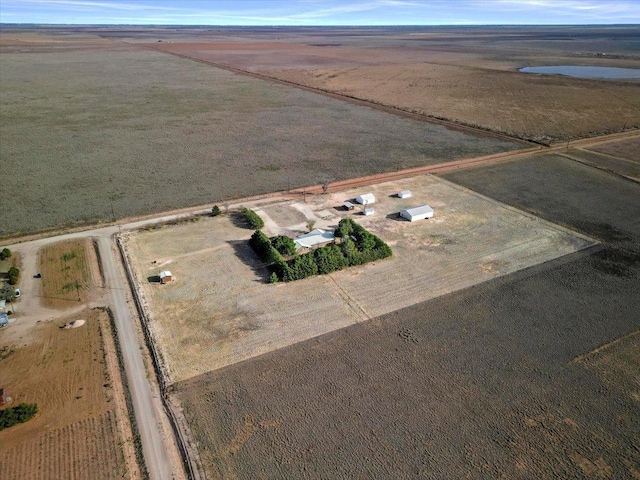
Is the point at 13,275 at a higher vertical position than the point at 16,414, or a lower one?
lower

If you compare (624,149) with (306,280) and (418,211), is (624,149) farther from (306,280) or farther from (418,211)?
(306,280)

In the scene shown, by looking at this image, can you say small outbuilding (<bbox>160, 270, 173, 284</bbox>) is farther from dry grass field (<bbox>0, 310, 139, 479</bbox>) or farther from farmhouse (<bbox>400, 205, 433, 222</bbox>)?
farmhouse (<bbox>400, 205, 433, 222</bbox>)

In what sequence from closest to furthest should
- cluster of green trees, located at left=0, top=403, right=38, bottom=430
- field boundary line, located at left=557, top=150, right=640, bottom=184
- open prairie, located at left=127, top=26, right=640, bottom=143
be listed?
cluster of green trees, located at left=0, top=403, right=38, bottom=430
field boundary line, located at left=557, top=150, right=640, bottom=184
open prairie, located at left=127, top=26, right=640, bottom=143

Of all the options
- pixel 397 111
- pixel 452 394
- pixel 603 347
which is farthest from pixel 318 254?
pixel 397 111

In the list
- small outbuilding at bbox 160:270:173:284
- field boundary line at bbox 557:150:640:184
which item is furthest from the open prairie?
small outbuilding at bbox 160:270:173:284

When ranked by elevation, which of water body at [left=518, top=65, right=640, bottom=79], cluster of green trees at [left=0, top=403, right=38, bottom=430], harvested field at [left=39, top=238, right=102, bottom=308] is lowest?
water body at [left=518, top=65, right=640, bottom=79]
